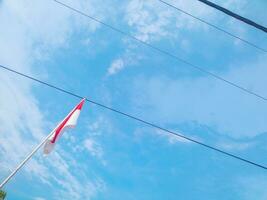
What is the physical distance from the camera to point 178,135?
784cm

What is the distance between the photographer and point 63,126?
1238cm

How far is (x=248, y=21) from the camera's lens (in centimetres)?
612

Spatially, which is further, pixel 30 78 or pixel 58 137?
pixel 58 137

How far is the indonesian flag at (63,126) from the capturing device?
12.0m

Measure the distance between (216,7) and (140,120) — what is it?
→ 3.27 metres

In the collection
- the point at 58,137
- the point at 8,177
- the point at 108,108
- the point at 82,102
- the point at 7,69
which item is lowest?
the point at 8,177

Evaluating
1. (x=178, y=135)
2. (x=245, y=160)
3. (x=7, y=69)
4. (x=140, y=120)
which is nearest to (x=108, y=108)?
(x=140, y=120)

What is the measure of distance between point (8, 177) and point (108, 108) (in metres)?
5.09

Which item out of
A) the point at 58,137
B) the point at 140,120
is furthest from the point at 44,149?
the point at 140,120

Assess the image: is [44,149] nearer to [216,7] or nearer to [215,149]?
[215,149]

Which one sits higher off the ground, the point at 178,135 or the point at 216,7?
the point at 216,7

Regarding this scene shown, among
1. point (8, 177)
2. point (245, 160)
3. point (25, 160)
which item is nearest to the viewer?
point (245, 160)

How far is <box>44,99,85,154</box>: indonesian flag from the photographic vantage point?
12016mm

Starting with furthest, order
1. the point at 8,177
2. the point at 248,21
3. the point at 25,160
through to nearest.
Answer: the point at 25,160
the point at 8,177
the point at 248,21
